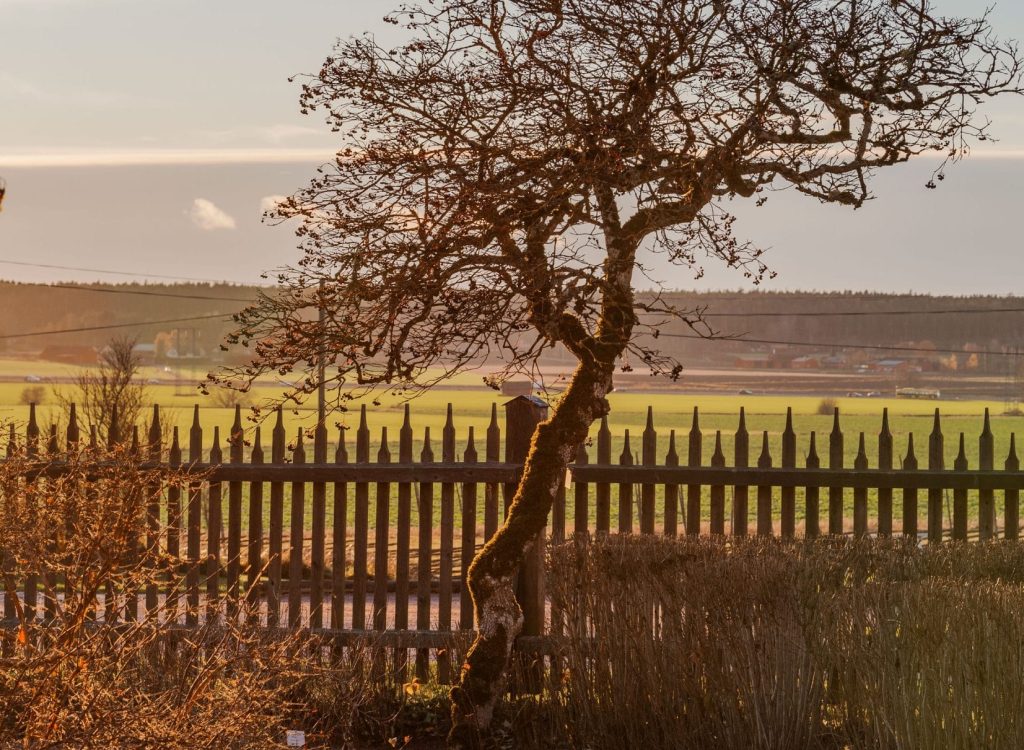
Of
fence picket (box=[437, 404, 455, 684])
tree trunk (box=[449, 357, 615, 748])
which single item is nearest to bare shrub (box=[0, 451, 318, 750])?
tree trunk (box=[449, 357, 615, 748])

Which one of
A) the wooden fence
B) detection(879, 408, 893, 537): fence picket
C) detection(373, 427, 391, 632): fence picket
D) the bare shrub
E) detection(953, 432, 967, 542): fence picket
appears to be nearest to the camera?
the bare shrub

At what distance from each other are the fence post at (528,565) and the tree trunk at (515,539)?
2.65 ft

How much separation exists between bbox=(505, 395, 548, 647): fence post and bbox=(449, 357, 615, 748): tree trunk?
81cm

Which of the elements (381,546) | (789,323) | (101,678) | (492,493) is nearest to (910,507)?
(492,493)

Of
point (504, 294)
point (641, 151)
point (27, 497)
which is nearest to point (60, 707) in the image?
point (27, 497)

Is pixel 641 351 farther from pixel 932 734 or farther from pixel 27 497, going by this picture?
pixel 27 497

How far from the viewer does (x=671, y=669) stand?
5.83 m

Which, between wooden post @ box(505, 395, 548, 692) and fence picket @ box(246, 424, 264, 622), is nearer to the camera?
wooden post @ box(505, 395, 548, 692)

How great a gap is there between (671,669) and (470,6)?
132 inches

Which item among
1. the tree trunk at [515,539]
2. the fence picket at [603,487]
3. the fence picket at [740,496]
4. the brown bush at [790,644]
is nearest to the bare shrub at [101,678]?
the tree trunk at [515,539]

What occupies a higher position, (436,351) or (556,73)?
(556,73)

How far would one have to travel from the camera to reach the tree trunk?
20.6 feet

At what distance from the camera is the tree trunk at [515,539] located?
247 inches

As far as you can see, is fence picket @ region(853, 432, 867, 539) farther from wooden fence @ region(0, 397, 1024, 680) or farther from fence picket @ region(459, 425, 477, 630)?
fence picket @ region(459, 425, 477, 630)
